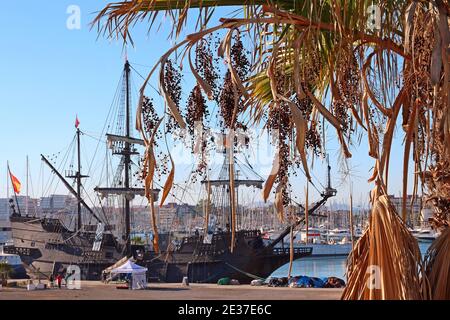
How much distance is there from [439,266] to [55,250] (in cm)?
4077

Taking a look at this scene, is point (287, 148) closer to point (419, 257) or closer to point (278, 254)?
point (419, 257)

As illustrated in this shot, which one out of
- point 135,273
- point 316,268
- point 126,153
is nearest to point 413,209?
point 135,273

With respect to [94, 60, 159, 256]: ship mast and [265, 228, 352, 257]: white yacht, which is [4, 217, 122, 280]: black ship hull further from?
[265, 228, 352, 257]: white yacht

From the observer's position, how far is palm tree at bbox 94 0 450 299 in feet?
9.50

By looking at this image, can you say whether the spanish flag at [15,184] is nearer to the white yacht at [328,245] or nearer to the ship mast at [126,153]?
the ship mast at [126,153]

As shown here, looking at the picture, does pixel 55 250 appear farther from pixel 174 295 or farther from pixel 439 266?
pixel 439 266

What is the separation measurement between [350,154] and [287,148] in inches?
20.0

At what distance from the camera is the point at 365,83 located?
340cm

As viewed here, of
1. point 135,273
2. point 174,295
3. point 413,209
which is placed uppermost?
point 413,209

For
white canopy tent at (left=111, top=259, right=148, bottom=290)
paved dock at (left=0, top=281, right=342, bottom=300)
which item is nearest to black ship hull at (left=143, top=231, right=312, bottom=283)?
white canopy tent at (left=111, top=259, right=148, bottom=290)

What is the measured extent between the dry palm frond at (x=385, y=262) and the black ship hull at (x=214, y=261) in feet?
115

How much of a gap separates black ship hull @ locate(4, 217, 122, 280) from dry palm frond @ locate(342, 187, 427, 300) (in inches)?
1488

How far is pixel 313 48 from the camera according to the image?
11.8 ft

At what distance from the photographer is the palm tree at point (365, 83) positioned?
289 centimetres
